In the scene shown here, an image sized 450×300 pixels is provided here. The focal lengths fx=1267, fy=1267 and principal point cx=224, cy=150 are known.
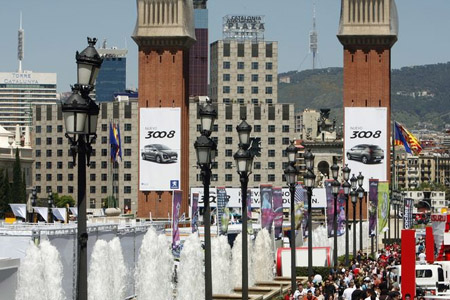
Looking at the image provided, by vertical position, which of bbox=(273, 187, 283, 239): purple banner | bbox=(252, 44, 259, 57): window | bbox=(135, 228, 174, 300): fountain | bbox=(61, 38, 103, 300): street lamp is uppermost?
bbox=(252, 44, 259, 57): window

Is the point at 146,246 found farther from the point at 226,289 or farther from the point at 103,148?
the point at 103,148

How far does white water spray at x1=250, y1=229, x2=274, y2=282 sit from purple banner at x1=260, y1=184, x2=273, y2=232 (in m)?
2.52

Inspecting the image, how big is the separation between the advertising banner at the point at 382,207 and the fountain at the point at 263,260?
19.2m

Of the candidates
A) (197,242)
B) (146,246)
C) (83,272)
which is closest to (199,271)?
(197,242)

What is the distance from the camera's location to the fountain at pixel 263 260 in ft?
180

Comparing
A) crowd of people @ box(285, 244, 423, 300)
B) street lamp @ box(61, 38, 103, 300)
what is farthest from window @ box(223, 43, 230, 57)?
street lamp @ box(61, 38, 103, 300)

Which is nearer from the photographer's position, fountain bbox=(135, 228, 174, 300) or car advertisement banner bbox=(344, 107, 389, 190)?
fountain bbox=(135, 228, 174, 300)

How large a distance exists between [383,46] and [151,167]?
853 inches

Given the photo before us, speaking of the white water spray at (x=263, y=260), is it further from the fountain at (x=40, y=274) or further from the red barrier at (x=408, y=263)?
the red barrier at (x=408, y=263)

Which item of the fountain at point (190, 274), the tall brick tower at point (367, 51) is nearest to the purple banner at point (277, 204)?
the fountain at point (190, 274)

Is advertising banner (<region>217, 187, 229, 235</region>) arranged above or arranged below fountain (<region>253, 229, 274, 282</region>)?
above

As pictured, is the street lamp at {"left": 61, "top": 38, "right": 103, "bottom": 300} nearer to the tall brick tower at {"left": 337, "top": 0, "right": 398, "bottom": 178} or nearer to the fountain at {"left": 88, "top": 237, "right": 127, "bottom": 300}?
the fountain at {"left": 88, "top": 237, "right": 127, "bottom": 300}

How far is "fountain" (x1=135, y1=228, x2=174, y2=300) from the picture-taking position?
158 ft

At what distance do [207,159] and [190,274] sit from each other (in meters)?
20.1
